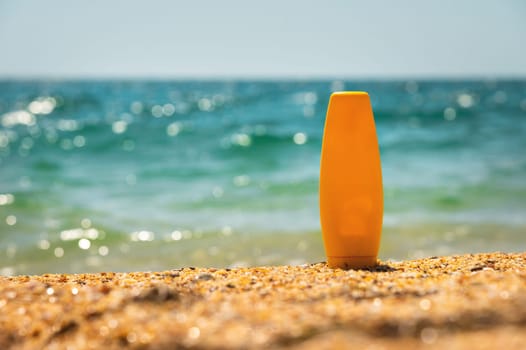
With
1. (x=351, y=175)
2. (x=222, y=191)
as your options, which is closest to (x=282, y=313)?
(x=351, y=175)

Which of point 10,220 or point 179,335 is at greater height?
point 179,335

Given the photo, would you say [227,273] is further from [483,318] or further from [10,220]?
[10,220]

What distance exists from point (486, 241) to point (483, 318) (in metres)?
4.20

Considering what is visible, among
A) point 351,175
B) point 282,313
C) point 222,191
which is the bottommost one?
point 222,191

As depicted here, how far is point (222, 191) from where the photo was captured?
8.95m

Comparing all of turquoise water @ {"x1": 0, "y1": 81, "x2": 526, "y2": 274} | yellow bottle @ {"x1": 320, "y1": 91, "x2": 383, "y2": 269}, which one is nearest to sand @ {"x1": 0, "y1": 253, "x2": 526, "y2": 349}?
yellow bottle @ {"x1": 320, "y1": 91, "x2": 383, "y2": 269}

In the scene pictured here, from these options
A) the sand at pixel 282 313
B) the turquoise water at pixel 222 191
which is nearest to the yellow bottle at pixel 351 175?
the sand at pixel 282 313

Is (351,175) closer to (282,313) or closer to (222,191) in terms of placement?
(282,313)

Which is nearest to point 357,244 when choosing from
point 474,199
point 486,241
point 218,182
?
point 486,241

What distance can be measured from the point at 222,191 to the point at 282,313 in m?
6.76

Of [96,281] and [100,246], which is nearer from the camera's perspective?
[96,281]

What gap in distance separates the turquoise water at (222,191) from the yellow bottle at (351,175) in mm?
2323

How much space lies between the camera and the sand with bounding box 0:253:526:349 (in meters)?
1.98

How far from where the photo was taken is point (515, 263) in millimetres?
3436
